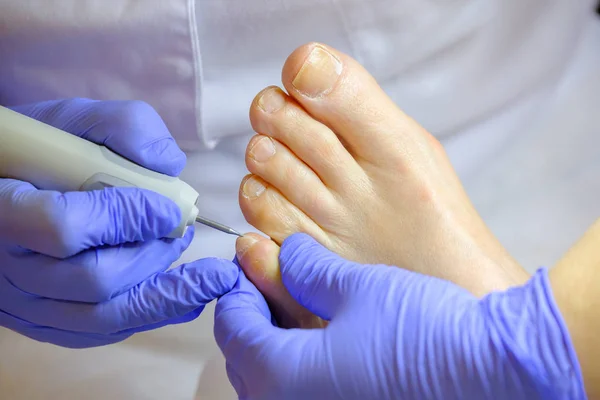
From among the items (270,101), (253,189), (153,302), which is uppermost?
(270,101)

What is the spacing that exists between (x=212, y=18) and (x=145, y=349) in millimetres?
499

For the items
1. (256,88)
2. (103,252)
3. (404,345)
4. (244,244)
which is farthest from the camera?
(256,88)

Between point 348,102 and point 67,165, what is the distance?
369 millimetres

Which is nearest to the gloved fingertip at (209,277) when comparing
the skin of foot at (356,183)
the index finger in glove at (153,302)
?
the index finger in glove at (153,302)

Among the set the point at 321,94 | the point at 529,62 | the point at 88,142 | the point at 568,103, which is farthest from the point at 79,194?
the point at 568,103

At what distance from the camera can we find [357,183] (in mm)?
891

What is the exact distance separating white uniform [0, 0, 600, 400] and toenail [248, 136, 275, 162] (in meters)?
0.08

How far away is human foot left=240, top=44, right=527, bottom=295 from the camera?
0.85 metres

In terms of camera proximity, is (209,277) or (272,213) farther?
(272,213)

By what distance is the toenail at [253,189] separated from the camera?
0.89 m

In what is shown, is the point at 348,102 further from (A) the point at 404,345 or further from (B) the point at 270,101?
(A) the point at 404,345

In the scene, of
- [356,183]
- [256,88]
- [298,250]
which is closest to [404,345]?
[298,250]

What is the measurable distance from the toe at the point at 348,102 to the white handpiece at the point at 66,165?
0.73ft

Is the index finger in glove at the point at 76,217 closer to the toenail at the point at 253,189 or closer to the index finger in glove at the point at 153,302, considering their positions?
the index finger in glove at the point at 153,302
